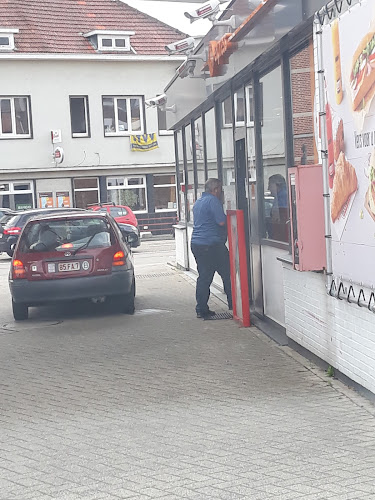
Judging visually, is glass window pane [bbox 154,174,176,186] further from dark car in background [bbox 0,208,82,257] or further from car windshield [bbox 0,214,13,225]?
dark car in background [bbox 0,208,82,257]

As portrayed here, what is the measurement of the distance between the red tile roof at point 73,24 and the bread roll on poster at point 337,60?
1288 inches

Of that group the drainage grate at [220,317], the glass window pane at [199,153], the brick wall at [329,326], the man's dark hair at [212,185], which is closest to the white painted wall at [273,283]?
the brick wall at [329,326]

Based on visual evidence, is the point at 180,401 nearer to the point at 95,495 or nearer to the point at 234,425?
the point at 234,425

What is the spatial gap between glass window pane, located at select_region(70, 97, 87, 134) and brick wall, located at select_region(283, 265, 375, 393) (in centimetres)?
3048

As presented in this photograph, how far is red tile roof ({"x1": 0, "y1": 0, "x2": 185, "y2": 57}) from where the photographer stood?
1537 inches

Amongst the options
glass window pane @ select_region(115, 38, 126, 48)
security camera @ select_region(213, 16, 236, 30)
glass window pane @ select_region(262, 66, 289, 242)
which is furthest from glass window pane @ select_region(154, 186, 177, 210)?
glass window pane @ select_region(262, 66, 289, 242)

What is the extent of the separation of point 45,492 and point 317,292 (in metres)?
3.62

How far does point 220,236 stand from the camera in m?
11.9

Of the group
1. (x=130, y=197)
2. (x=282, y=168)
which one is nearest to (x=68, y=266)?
(x=282, y=168)

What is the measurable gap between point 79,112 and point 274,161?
2973cm

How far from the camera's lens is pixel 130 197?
39844mm

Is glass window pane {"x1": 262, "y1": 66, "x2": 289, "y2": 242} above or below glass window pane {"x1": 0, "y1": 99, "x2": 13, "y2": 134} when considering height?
below

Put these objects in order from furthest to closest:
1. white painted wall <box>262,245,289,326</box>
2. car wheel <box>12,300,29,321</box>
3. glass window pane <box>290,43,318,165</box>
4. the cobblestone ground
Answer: car wheel <box>12,300,29,321</box> < white painted wall <box>262,245,289,326</box> < glass window pane <box>290,43,318,165</box> < the cobblestone ground

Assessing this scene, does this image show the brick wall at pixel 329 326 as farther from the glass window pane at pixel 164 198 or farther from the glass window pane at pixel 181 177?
the glass window pane at pixel 164 198
